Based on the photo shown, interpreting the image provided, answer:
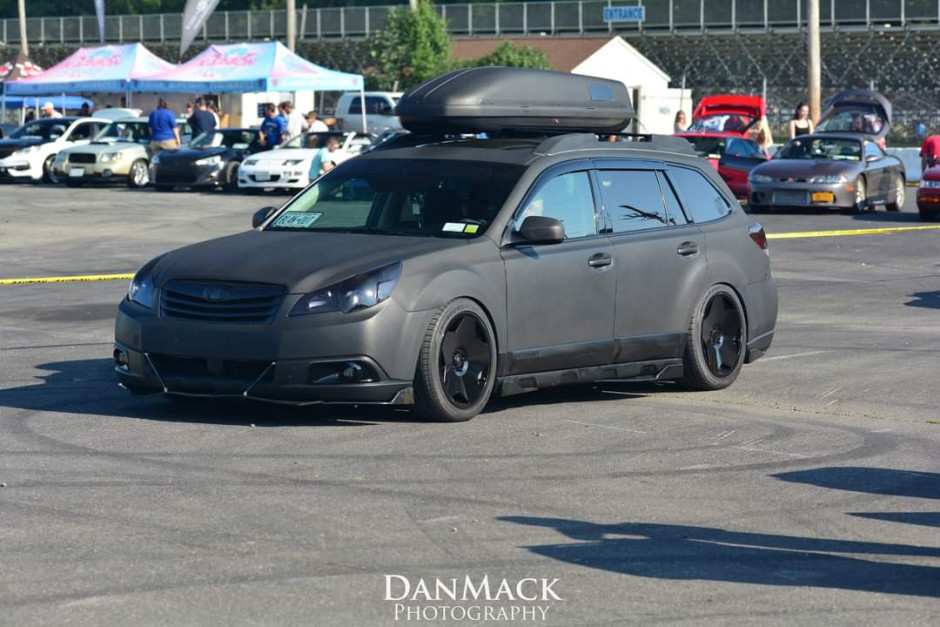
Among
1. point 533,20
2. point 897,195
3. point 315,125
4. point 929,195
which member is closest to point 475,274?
point 929,195

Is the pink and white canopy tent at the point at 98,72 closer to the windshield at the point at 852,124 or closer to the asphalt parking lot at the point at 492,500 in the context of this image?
the windshield at the point at 852,124

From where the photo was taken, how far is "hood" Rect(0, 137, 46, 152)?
38625 mm

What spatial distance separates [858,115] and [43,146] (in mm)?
18508

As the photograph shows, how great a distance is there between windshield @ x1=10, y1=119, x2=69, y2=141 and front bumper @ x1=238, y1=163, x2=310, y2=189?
27.3ft

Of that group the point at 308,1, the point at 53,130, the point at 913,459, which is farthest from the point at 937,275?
the point at 308,1

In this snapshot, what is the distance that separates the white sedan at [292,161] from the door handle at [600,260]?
22849mm

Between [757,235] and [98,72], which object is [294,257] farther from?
[98,72]

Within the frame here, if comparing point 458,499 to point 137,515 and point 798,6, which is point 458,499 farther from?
point 798,6

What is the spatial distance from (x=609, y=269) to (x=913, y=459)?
7.63 ft

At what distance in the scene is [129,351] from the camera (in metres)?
9.09

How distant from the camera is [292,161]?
32719mm

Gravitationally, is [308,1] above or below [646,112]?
above

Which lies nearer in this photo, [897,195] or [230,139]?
[897,195]

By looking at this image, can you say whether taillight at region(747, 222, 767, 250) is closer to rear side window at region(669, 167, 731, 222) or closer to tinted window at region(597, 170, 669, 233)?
rear side window at region(669, 167, 731, 222)
